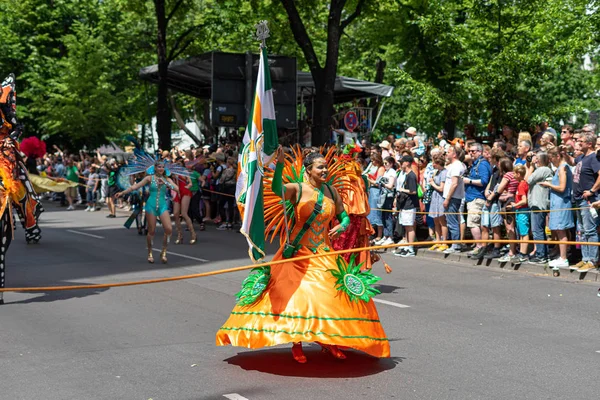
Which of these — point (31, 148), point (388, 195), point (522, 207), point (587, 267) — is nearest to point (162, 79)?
point (31, 148)

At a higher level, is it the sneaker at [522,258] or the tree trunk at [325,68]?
the tree trunk at [325,68]

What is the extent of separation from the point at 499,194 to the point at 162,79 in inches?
634

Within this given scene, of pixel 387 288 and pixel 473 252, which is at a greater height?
pixel 473 252

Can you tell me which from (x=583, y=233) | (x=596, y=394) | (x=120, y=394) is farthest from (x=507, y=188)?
(x=120, y=394)

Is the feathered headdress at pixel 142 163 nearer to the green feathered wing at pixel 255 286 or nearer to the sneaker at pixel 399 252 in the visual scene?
the sneaker at pixel 399 252

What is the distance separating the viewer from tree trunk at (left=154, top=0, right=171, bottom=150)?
2789 cm

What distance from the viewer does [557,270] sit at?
13.3 m

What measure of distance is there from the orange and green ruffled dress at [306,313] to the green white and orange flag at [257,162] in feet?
1.14

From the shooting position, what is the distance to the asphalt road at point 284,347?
6.62m

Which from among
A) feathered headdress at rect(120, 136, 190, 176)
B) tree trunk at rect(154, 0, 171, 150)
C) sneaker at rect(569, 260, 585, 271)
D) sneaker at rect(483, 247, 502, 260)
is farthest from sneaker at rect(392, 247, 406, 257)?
tree trunk at rect(154, 0, 171, 150)

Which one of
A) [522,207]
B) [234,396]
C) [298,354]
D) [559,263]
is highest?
[522,207]

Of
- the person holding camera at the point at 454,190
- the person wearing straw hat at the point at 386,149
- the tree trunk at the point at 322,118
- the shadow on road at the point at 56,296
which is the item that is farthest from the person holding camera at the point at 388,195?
the shadow on road at the point at 56,296

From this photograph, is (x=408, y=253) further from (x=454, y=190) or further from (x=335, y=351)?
(x=335, y=351)

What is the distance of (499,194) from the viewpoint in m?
14.6
